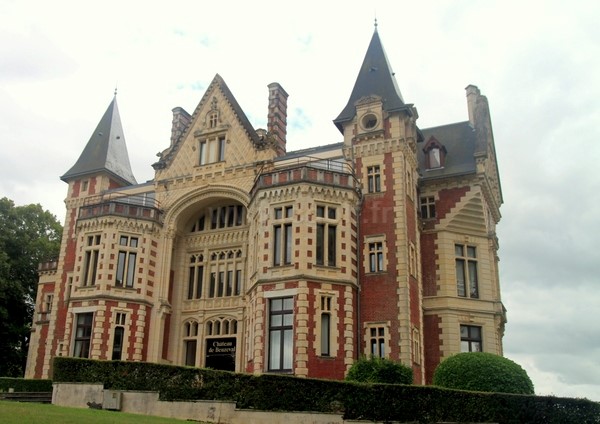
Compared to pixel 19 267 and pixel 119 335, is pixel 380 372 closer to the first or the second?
pixel 119 335

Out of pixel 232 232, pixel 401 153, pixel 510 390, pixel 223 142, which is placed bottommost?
pixel 510 390

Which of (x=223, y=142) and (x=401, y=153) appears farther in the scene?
(x=223, y=142)

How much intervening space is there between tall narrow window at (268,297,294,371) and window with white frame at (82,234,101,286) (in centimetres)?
1174

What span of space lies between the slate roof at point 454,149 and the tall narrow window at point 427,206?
1184mm

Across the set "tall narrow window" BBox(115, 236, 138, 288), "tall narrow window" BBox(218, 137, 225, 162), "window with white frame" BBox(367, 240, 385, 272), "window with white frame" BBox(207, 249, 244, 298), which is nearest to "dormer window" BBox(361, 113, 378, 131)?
"window with white frame" BBox(367, 240, 385, 272)

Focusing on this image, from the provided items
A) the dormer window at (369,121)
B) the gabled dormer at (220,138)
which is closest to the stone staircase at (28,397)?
the gabled dormer at (220,138)

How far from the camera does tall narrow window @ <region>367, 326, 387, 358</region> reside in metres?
30.5

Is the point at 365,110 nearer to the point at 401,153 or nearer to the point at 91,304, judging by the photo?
the point at 401,153

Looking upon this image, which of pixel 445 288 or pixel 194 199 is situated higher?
pixel 194 199

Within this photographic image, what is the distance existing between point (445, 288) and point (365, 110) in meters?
10.3

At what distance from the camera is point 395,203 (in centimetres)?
3288

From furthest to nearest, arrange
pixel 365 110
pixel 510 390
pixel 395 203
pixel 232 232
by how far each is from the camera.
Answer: pixel 232 232, pixel 365 110, pixel 395 203, pixel 510 390

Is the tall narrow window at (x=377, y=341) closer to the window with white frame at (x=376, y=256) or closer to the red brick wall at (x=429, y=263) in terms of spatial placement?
the window with white frame at (x=376, y=256)

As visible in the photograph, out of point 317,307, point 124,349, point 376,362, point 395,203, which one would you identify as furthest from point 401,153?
point 124,349
